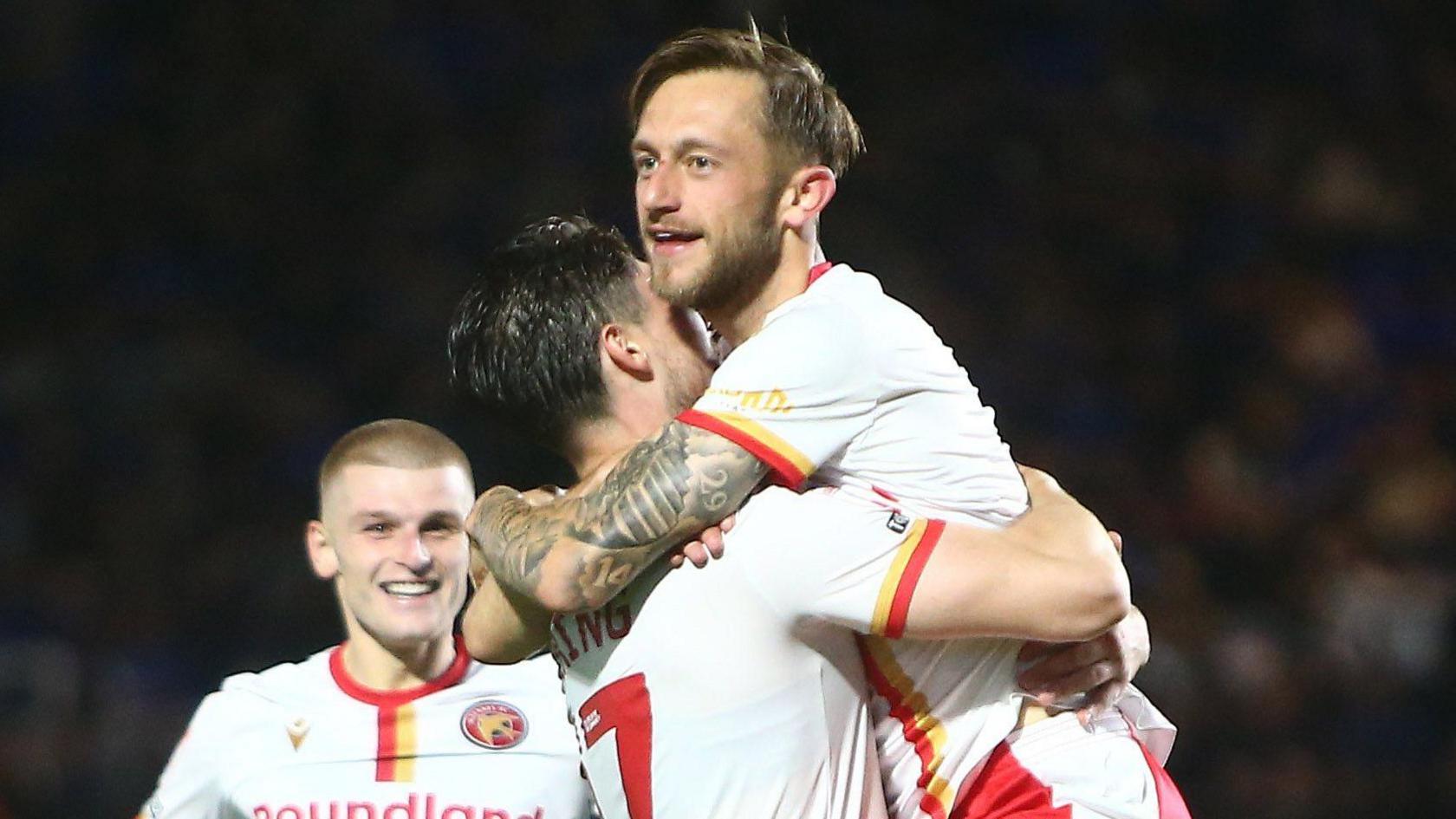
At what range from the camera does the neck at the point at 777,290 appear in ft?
9.98

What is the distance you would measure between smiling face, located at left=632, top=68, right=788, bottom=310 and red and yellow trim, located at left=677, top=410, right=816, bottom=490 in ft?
0.96

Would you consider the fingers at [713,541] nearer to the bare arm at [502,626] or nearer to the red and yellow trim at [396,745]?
the bare arm at [502,626]

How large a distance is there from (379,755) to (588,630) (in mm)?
1313

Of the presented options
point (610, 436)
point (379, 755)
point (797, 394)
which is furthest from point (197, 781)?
point (797, 394)

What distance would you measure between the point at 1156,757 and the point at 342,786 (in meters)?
1.80

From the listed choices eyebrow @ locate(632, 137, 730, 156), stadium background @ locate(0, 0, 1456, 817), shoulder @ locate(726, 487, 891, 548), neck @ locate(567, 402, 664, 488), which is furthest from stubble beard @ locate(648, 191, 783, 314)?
stadium background @ locate(0, 0, 1456, 817)

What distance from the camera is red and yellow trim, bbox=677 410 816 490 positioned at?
2770 millimetres

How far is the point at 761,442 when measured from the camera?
2.77 m

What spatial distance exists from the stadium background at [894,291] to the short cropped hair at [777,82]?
4.05 metres

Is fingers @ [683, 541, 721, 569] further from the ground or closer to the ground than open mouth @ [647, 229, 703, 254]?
closer to the ground

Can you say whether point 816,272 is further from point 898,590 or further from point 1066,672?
point 1066,672

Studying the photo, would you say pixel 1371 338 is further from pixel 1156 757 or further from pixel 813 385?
pixel 813 385

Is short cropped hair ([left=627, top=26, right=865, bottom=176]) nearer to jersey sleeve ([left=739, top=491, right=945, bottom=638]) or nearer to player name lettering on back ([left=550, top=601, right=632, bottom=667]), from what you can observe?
jersey sleeve ([left=739, top=491, right=945, bottom=638])

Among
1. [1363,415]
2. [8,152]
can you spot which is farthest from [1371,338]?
[8,152]
